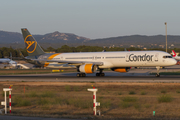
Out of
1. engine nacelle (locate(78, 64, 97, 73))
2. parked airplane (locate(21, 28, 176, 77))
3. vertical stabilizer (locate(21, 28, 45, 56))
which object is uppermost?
vertical stabilizer (locate(21, 28, 45, 56))

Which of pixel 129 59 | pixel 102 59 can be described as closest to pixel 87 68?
pixel 102 59

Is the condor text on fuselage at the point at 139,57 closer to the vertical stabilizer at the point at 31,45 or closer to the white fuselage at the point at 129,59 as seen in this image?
the white fuselage at the point at 129,59

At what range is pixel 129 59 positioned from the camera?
138 feet

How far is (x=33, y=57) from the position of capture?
49.6m

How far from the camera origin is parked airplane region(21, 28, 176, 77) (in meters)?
41.0

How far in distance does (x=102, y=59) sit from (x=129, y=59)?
4.78 metres

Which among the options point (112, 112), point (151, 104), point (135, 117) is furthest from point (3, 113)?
point (151, 104)

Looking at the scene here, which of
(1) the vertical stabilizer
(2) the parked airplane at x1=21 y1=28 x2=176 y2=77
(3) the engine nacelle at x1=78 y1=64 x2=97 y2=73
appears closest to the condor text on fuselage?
(2) the parked airplane at x1=21 y1=28 x2=176 y2=77

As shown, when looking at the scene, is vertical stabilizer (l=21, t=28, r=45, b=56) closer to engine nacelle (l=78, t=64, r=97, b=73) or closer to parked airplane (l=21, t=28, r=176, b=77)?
parked airplane (l=21, t=28, r=176, b=77)

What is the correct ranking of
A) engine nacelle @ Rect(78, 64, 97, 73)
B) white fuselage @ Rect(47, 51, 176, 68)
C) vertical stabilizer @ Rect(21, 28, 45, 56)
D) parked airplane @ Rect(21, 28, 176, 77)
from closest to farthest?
white fuselage @ Rect(47, 51, 176, 68) → parked airplane @ Rect(21, 28, 176, 77) → engine nacelle @ Rect(78, 64, 97, 73) → vertical stabilizer @ Rect(21, 28, 45, 56)

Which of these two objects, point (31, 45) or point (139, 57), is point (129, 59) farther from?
point (31, 45)

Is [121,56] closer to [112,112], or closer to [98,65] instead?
[98,65]

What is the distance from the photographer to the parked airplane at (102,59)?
1615 inches

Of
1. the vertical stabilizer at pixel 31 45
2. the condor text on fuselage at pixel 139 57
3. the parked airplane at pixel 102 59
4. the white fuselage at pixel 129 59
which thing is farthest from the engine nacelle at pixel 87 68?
the vertical stabilizer at pixel 31 45
